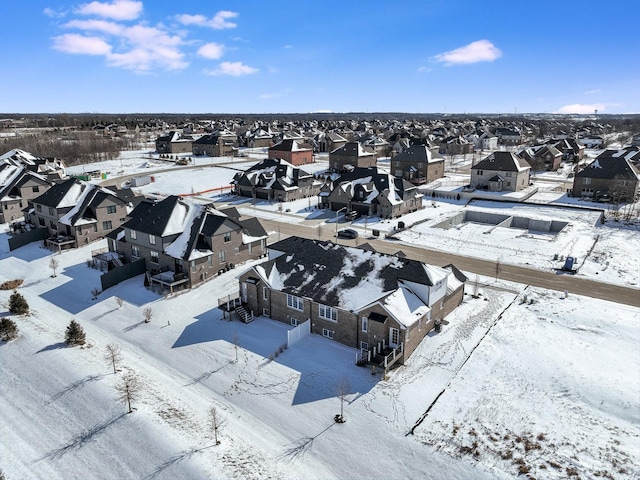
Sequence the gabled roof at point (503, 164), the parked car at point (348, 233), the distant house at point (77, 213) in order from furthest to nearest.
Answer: the gabled roof at point (503, 164), the parked car at point (348, 233), the distant house at point (77, 213)

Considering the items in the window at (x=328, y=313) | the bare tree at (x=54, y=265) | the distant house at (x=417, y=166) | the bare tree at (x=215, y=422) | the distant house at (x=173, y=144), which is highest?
the distant house at (x=173, y=144)

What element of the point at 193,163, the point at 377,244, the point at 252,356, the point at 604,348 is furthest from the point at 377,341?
the point at 193,163

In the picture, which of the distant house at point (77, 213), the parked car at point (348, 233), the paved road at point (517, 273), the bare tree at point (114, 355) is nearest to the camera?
the bare tree at point (114, 355)

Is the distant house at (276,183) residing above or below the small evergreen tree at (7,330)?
above

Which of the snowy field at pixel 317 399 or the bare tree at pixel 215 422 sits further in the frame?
the bare tree at pixel 215 422

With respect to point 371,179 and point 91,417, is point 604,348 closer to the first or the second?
point 91,417

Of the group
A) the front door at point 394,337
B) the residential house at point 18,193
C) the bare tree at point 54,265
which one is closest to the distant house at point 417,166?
the residential house at point 18,193

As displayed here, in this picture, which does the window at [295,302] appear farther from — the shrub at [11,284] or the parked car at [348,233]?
the shrub at [11,284]

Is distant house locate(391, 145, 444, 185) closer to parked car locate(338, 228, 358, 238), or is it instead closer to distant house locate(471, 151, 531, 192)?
distant house locate(471, 151, 531, 192)
